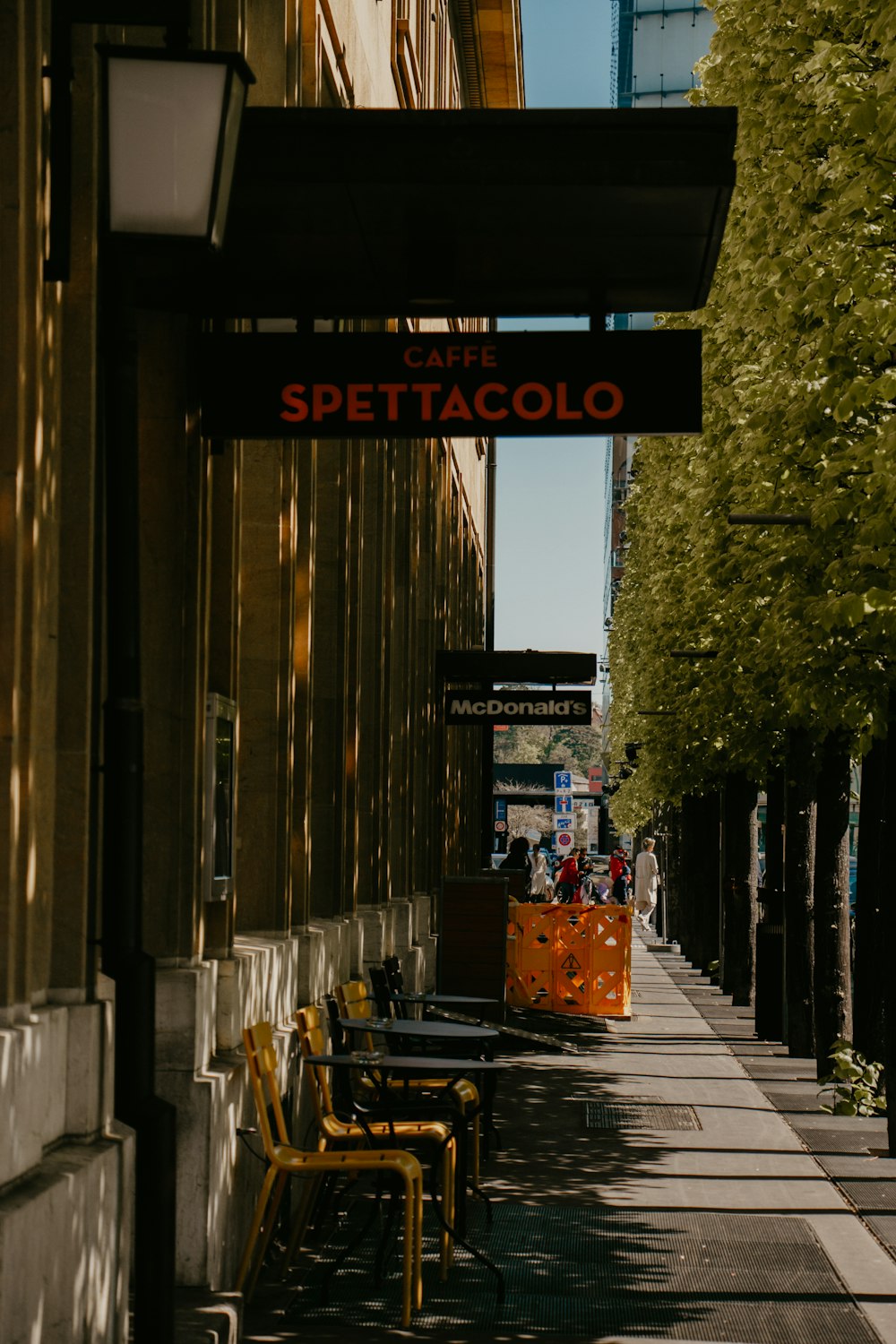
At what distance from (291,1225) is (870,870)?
8.77 meters

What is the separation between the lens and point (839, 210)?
12195mm

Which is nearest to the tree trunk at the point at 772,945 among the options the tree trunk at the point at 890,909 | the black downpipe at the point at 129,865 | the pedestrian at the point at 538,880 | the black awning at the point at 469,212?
the tree trunk at the point at 890,909

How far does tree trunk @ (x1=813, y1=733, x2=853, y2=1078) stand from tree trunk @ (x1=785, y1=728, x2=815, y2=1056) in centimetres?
81

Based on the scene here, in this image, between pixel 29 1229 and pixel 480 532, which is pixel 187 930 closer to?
pixel 29 1229

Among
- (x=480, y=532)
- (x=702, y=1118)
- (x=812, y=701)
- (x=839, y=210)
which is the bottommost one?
(x=702, y=1118)

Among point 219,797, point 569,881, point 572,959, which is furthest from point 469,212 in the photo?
point 569,881

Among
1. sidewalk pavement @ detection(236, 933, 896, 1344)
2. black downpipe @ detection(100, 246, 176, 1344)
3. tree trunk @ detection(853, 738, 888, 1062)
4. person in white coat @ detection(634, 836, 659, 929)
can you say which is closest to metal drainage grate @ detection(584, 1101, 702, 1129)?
sidewalk pavement @ detection(236, 933, 896, 1344)

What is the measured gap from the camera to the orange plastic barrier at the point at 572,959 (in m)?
26.5

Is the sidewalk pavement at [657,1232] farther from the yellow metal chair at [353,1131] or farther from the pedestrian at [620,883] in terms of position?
the pedestrian at [620,883]

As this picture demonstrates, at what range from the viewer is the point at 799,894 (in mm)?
20656

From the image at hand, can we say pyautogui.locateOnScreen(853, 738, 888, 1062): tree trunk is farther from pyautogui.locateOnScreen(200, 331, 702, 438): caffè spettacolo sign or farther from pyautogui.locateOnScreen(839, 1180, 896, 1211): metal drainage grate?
pyautogui.locateOnScreen(200, 331, 702, 438): caffè spettacolo sign

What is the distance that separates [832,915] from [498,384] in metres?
11.8

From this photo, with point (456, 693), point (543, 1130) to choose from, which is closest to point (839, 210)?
point (543, 1130)

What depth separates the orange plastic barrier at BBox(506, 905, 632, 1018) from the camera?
26.5 m
